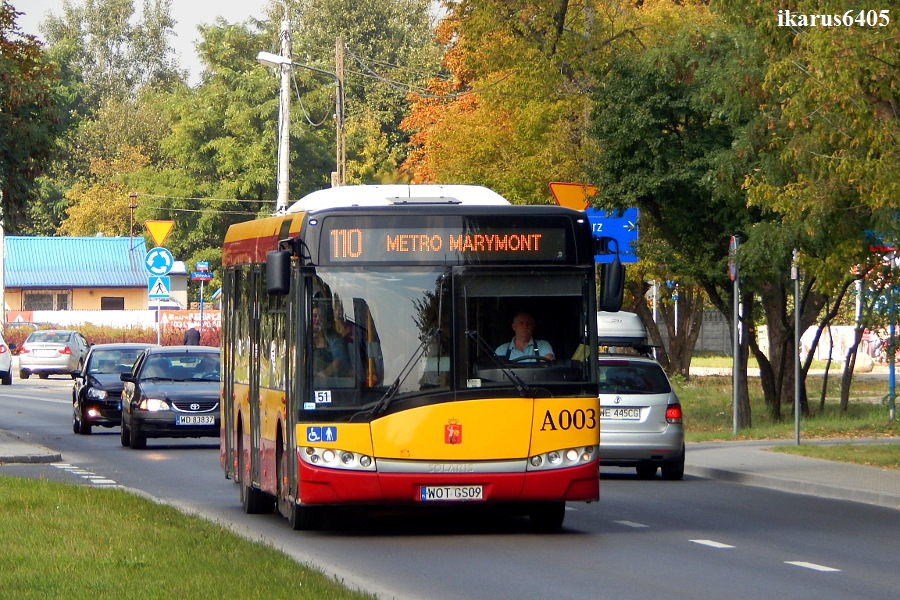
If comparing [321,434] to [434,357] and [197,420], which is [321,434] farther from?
[197,420]

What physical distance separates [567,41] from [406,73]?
177ft

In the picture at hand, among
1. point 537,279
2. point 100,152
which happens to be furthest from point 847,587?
point 100,152

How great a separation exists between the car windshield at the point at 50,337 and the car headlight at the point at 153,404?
31291 millimetres

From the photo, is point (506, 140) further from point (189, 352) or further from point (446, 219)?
point (446, 219)

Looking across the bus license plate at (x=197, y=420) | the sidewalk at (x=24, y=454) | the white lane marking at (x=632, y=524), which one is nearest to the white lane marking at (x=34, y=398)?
the bus license plate at (x=197, y=420)

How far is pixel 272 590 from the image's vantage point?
9.27 m

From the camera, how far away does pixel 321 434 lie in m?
13.0

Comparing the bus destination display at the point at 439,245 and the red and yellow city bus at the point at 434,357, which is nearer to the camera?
the red and yellow city bus at the point at 434,357

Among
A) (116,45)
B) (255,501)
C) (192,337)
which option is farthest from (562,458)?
(116,45)

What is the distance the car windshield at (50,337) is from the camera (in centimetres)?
5491

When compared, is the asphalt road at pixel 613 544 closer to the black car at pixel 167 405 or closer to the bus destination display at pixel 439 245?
the bus destination display at pixel 439 245

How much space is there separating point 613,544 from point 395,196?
3.39 metres

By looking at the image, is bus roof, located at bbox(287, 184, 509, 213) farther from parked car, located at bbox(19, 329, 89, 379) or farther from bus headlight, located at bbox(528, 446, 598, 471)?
parked car, located at bbox(19, 329, 89, 379)

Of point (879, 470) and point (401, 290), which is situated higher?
point (401, 290)
